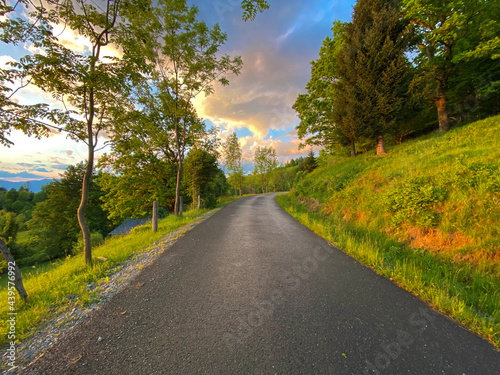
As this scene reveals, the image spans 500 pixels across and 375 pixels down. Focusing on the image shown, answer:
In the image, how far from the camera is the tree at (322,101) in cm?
1603

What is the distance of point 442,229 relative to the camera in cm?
424

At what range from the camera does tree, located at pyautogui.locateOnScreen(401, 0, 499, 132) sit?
972 cm

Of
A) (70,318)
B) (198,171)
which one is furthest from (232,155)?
(70,318)

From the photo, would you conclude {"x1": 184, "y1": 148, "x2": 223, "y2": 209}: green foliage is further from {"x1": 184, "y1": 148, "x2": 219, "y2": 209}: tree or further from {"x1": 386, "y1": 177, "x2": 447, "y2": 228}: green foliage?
{"x1": 386, "y1": 177, "x2": 447, "y2": 228}: green foliage

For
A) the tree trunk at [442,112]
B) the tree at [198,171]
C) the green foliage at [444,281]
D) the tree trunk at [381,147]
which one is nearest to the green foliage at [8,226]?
the tree at [198,171]

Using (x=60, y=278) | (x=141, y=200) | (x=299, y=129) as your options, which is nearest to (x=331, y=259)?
(x=60, y=278)

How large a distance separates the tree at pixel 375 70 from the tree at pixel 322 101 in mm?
4208

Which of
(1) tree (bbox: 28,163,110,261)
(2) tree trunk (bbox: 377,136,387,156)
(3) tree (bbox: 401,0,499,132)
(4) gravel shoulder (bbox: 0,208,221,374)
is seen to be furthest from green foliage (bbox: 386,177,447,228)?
(1) tree (bbox: 28,163,110,261)

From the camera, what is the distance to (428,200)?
4.85m

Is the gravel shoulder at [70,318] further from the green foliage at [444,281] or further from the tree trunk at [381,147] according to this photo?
the tree trunk at [381,147]

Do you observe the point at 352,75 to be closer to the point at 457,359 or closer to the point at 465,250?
the point at 465,250

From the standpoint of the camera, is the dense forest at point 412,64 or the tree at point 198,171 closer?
the dense forest at point 412,64

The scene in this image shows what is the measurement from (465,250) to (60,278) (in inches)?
338

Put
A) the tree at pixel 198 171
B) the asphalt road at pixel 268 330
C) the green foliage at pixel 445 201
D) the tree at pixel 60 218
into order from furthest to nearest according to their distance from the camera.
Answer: the tree at pixel 60 218 < the tree at pixel 198 171 < the green foliage at pixel 445 201 < the asphalt road at pixel 268 330
